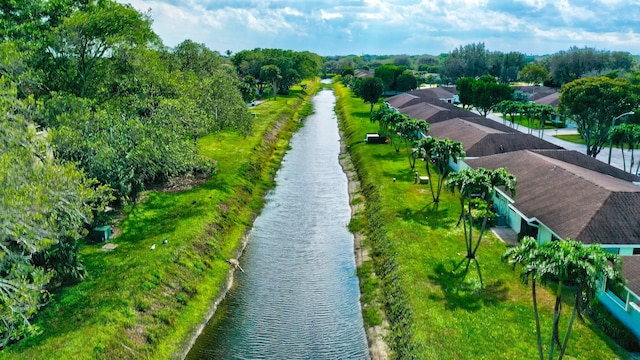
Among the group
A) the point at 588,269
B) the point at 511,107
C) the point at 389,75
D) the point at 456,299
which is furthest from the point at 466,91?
the point at 588,269

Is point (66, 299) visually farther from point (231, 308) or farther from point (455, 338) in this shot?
point (455, 338)

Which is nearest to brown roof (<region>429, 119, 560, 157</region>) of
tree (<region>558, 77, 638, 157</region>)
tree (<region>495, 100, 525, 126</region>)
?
tree (<region>558, 77, 638, 157</region>)

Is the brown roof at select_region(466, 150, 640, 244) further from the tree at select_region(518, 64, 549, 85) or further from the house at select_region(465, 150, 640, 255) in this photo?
the tree at select_region(518, 64, 549, 85)

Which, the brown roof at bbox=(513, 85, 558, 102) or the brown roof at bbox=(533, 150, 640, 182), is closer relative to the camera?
the brown roof at bbox=(533, 150, 640, 182)

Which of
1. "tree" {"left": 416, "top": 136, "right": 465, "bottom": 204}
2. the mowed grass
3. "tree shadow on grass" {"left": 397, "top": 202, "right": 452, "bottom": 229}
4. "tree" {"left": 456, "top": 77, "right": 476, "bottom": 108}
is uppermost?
"tree" {"left": 456, "top": 77, "right": 476, "bottom": 108}

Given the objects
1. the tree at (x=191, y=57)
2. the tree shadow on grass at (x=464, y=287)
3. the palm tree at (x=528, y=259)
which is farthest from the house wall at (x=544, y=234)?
the tree at (x=191, y=57)

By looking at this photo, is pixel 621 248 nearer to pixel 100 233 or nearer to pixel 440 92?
pixel 100 233
